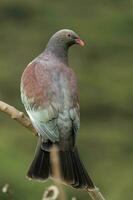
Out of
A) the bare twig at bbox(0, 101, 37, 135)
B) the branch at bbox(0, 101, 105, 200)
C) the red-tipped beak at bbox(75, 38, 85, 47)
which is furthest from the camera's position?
the red-tipped beak at bbox(75, 38, 85, 47)

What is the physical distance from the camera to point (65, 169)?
5.80m

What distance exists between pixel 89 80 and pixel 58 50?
9.92 metres

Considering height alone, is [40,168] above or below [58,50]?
below

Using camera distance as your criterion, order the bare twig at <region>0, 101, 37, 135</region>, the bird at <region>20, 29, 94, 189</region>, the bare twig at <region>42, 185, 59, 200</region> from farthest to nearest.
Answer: the bird at <region>20, 29, 94, 189</region> < the bare twig at <region>0, 101, 37, 135</region> < the bare twig at <region>42, 185, 59, 200</region>

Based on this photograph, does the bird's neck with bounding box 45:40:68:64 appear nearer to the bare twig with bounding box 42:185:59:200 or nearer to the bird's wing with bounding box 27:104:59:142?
the bird's wing with bounding box 27:104:59:142

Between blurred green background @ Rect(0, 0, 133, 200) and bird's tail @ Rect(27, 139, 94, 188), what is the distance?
6.60 metres

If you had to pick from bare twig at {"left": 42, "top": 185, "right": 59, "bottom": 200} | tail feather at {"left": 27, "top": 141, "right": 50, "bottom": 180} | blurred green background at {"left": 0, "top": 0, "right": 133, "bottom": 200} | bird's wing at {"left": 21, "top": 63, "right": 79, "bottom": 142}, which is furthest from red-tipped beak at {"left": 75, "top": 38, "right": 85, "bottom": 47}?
blurred green background at {"left": 0, "top": 0, "right": 133, "bottom": 200}

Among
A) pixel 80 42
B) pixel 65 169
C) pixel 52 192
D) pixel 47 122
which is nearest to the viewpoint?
pixel 52 192

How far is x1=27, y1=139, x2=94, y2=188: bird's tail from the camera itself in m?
5.58

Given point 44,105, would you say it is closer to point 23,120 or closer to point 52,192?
point 23,120

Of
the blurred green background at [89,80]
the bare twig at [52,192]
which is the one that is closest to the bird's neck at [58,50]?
the bare twig at [52,192]

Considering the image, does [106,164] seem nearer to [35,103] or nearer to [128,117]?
[128,117]

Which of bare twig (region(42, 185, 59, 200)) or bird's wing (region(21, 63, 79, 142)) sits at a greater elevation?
bare twig (region(42, 185, 59, 200))

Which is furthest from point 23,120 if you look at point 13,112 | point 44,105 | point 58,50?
point 58,50
